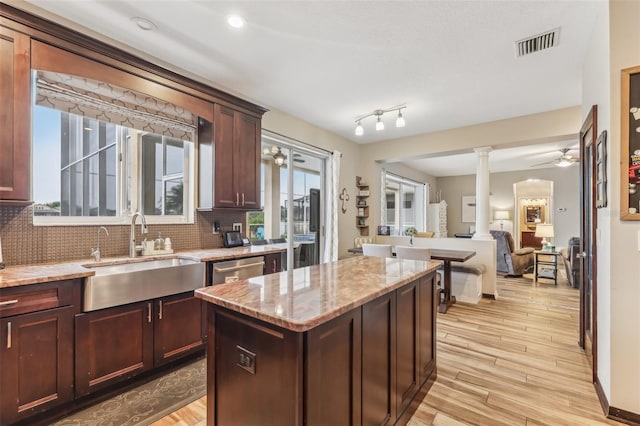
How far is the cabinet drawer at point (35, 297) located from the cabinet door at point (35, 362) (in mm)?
36

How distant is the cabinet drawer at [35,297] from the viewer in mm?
1657

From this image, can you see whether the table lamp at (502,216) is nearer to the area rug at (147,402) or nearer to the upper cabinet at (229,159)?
the upper cabinet at (229,159)

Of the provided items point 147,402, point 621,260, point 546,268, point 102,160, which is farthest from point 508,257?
point 102,160

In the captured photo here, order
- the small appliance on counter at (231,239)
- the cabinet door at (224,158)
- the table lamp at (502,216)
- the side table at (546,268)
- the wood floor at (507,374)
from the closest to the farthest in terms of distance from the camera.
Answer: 1. the wood floor at (507,374)
2. the cabinet door at (224,158)
3. the small appliance on counter at (231,239)
4. the side table at (546,268)
5. the table lamp at (502,216)

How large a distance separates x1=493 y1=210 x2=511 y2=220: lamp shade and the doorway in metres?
7.10

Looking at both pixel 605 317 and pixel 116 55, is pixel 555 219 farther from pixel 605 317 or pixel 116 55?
pixel 116 55

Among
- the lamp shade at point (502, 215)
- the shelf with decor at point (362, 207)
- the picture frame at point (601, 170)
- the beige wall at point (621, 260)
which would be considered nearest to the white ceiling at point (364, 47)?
the beige wall at point (621, 260)

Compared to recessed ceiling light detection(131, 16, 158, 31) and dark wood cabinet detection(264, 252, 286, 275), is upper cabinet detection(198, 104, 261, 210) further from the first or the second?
recessed ceiling light detection(131, 16, 158, 31)

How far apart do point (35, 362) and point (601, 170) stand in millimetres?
3884

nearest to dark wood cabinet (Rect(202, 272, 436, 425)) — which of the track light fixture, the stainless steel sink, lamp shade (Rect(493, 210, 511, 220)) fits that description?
the stainless steel sink

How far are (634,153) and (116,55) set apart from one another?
3.71 metres

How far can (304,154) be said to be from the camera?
486cm

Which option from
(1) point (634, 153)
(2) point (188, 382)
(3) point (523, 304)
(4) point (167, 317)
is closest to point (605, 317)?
(1) point (634, 153)

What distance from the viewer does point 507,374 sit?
7.98 ft
